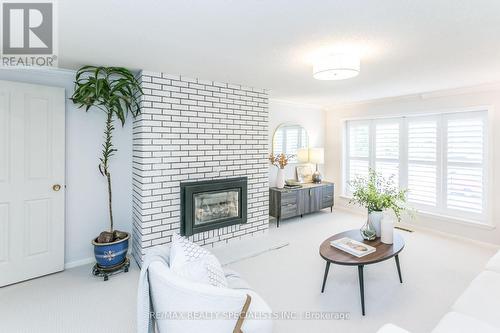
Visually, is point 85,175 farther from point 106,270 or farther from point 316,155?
point 316,155

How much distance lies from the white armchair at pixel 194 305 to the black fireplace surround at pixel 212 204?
170cm

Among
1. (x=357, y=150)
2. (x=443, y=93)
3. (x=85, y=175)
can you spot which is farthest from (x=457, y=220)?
(x=85, y=175)

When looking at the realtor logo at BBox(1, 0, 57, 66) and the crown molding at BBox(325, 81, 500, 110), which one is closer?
the realtor logo at BBox(1, 0, 57, 66)

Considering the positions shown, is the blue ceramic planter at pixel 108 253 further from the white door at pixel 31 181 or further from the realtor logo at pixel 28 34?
the realtor logo at pixel 28 34

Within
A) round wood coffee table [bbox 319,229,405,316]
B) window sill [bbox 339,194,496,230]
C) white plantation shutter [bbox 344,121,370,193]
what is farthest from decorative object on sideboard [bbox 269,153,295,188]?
window sill [bbox 339,194,496,230]

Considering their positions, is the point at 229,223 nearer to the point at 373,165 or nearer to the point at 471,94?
the point at 373,165

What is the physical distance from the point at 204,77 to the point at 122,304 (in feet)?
8.70

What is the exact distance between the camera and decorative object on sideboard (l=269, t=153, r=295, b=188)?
191 inches

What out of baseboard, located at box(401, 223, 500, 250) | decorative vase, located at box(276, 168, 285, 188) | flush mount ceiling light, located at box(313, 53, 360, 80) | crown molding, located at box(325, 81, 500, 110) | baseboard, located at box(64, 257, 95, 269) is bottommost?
baseboard, located at box(64, 257, 95, 269)

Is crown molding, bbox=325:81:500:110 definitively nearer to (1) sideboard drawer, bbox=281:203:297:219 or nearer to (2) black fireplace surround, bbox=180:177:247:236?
(1) sideboard drawer, bbox=281:203:297:219

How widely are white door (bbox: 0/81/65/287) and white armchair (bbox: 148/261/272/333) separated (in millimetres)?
2113

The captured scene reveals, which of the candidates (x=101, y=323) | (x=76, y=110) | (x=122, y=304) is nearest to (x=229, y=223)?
(x=122, y=304)

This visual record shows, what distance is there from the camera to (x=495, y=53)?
8.00 feet

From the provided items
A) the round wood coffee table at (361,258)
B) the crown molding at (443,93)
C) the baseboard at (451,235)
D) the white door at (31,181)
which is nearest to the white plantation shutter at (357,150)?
the crown molding at (443,93)
